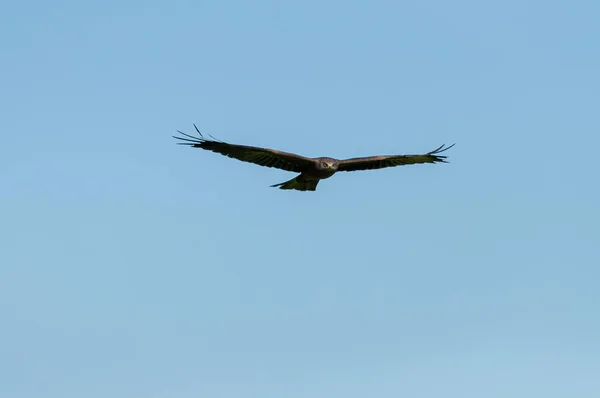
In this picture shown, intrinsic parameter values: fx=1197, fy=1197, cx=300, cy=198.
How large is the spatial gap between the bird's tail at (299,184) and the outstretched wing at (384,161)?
103 centimetres

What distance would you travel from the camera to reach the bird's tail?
113ft

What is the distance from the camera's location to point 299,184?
34.6 meters

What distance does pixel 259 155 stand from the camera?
111ft

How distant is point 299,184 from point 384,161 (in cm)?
324

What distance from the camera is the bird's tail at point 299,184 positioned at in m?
34.5

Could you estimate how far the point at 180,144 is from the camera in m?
32.6

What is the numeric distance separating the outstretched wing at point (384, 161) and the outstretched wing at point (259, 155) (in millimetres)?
1531

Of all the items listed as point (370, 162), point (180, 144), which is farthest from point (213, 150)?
point (370, 162)

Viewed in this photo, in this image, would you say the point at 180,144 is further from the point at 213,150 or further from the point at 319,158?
the point at 319,158

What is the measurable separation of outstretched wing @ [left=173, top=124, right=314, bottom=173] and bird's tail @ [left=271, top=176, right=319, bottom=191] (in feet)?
0.95

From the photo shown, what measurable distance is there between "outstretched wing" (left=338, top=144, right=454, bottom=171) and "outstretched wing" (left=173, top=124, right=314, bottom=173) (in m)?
1.53

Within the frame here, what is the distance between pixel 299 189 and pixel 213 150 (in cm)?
301

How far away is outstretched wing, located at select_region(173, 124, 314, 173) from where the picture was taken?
32969 millimetres

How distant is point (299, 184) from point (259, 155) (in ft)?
5.33
